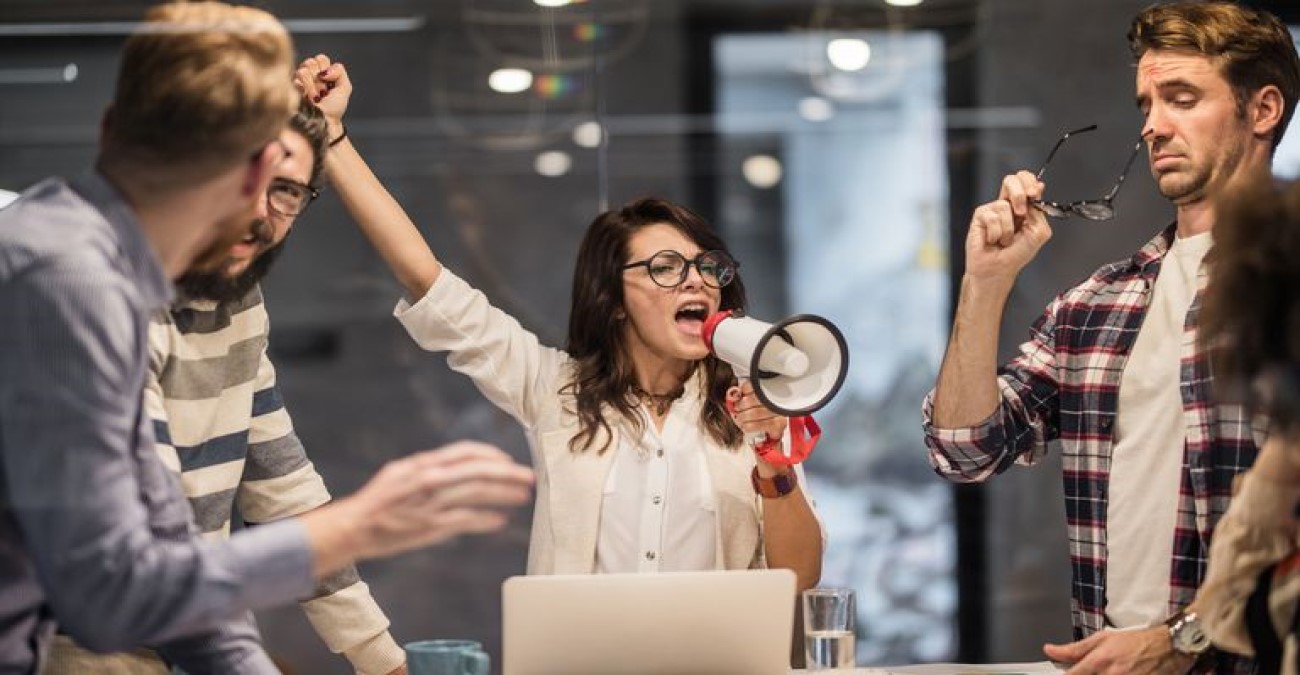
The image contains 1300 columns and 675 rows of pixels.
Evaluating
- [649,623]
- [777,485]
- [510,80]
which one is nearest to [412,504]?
[649,623]

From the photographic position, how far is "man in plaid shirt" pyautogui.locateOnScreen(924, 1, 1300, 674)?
8.73 ft

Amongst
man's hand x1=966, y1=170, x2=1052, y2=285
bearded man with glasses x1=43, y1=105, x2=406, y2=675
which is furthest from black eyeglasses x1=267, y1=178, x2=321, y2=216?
man's hand x1=966, y1=170, x2=1052, y2=285

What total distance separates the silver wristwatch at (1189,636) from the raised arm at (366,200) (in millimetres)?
1423

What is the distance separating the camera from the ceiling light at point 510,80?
3914 mm

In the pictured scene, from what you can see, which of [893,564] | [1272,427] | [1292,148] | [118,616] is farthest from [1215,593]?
[893,564]

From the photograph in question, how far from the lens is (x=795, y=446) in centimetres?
271

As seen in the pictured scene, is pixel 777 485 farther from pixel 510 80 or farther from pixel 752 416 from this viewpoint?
pixel 510 80

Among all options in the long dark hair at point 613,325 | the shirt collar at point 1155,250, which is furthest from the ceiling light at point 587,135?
the shirt collar at point 1155,250

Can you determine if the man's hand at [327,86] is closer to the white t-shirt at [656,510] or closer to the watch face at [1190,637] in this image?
the white t-shirt at [656,510]

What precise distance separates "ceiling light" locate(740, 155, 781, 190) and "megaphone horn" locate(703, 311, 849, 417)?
1.71 meters

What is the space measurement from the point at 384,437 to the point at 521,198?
70 cm

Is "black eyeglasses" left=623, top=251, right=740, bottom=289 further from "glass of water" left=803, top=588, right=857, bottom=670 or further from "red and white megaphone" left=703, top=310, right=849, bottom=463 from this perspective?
"glass of water" left=803, top=588, right=857, bottom=670

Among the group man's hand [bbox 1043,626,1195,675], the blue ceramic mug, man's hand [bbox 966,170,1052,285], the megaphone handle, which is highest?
man's hand [bbox 966,170,1052,285]

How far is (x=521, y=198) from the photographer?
409 centimetres
